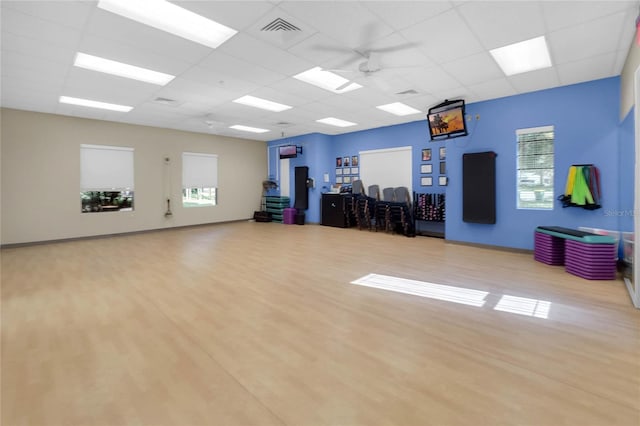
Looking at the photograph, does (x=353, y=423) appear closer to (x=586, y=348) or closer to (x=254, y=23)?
(x=586, y=348)

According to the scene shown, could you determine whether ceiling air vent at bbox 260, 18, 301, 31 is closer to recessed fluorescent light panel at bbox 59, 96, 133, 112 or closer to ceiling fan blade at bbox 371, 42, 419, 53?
ceiling fan blade at bbox 371, 42, 419, 53

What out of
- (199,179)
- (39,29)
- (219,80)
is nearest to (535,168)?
(219,80)

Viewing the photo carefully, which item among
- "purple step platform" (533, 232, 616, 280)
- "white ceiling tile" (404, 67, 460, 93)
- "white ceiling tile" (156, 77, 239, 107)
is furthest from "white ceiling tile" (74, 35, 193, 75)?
"purple step platform" (533, 232, 616, 280)

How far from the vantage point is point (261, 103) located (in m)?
6.56

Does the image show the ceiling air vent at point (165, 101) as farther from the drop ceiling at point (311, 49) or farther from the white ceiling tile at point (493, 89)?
the white ceiling tile at point (493, 89)

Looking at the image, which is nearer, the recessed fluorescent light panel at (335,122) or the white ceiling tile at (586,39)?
the white ceiling tile at (586,39)

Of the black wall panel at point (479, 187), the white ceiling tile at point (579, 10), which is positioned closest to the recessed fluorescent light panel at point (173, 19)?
the white ceiling tile at point (579, 10)

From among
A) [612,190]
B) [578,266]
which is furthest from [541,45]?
[578,266]

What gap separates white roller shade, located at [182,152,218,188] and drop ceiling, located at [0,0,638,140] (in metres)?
3.22

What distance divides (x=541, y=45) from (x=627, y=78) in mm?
1384

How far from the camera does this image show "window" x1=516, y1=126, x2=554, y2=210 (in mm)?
5602

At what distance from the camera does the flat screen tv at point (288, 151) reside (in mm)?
10367

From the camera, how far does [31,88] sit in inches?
209

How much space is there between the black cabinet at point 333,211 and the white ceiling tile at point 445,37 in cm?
Answer: 561
